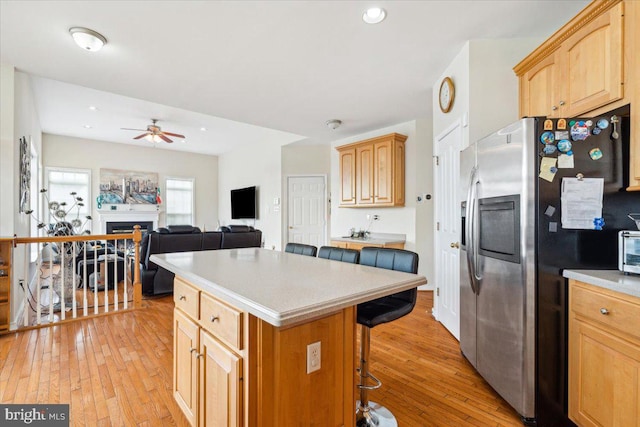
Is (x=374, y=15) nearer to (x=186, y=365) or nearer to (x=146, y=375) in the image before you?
(x=186, y=365)

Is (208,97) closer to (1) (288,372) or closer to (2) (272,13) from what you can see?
(2) (272,13)

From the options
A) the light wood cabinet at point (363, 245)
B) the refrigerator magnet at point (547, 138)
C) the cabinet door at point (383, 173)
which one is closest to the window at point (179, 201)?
the light wood cabinet at point (363, 245)

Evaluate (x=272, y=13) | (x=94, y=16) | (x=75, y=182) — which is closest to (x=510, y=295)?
(x=272, y=13)

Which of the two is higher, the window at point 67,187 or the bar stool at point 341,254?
the window at point 67,187

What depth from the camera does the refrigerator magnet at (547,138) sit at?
1.63 metres

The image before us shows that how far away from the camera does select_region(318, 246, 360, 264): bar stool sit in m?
2.06

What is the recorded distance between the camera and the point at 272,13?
Result: 216 cm

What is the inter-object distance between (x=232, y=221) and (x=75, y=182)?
3612 mm

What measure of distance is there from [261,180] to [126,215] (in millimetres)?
3521

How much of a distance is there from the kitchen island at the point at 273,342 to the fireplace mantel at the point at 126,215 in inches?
280

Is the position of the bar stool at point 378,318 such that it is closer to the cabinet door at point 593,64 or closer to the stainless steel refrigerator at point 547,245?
the stainless steel refrigerator at point 547,245

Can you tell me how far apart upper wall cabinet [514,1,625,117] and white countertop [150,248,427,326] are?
1.48 m

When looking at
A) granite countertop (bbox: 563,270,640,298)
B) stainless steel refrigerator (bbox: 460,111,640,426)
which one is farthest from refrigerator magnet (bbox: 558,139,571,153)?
granite countertop (bbox: 563,270,640,298)
